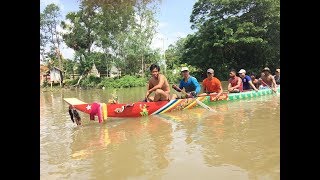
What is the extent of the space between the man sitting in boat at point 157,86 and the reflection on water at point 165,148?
605mm

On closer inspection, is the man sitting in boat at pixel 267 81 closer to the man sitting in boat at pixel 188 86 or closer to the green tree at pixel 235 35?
the man sitting in boat at pixel 188 86

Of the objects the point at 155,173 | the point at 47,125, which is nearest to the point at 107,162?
the point at 155,173

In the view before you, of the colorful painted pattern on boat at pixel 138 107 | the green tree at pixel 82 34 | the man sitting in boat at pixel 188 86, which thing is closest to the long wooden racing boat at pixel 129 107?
the colorful painted pattern on boat at pixel 138 107

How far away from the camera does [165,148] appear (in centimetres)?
477

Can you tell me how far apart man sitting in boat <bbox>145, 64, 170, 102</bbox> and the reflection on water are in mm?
605

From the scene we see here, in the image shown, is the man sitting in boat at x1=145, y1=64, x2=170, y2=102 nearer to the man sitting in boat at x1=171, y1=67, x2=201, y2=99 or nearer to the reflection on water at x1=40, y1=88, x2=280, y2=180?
the reflection on water at x1=40, y1=88, x2=280, y2=180

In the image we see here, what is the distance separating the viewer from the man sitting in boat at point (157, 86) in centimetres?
786

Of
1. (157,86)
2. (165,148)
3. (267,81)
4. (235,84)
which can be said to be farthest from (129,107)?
(267,81)

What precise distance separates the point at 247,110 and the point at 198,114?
138 cm

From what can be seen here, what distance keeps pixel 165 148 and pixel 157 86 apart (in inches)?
127

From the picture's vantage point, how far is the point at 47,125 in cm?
747

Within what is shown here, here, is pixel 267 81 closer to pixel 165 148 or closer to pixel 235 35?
pixel 165 148

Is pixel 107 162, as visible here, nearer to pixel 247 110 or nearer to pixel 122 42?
pixel 247 110

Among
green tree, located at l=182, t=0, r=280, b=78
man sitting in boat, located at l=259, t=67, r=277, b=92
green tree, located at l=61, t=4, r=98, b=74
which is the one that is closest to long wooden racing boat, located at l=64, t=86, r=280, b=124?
man sitting in boat, located at l=259, t=67, r=277, b=92
